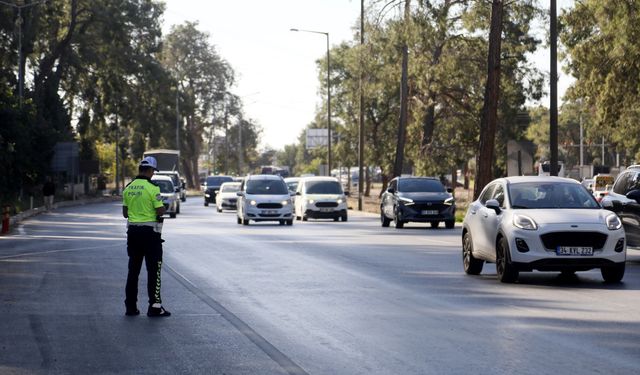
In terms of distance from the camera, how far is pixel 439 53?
2579 inches

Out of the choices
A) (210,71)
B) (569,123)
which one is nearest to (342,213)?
(210,71)

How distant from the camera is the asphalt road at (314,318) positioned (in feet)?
35.0

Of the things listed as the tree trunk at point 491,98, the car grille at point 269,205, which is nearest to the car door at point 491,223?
the car grille at point 269,205

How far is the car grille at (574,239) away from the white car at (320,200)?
2934 centimetres

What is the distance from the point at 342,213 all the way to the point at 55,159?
3503cm

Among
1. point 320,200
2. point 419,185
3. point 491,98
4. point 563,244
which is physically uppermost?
point 491,98

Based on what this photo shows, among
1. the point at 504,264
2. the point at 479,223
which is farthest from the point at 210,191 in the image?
the point at 504,264

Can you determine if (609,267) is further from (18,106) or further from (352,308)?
(18,106)

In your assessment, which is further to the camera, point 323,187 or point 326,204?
point 323,187

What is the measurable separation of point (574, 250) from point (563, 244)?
0.18 meters

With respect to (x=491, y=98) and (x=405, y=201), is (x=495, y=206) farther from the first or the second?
(x=491, y=98)

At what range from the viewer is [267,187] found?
146 feet

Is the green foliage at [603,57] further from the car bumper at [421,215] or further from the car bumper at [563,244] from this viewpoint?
the car bumper at [563,244]

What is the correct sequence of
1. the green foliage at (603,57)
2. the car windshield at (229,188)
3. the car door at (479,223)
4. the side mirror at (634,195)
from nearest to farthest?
1. the car door at (479,223)
2. the side mirror at (634,195)
3. the green foliage at (603,57)
4. the car windshield at (229,188)
